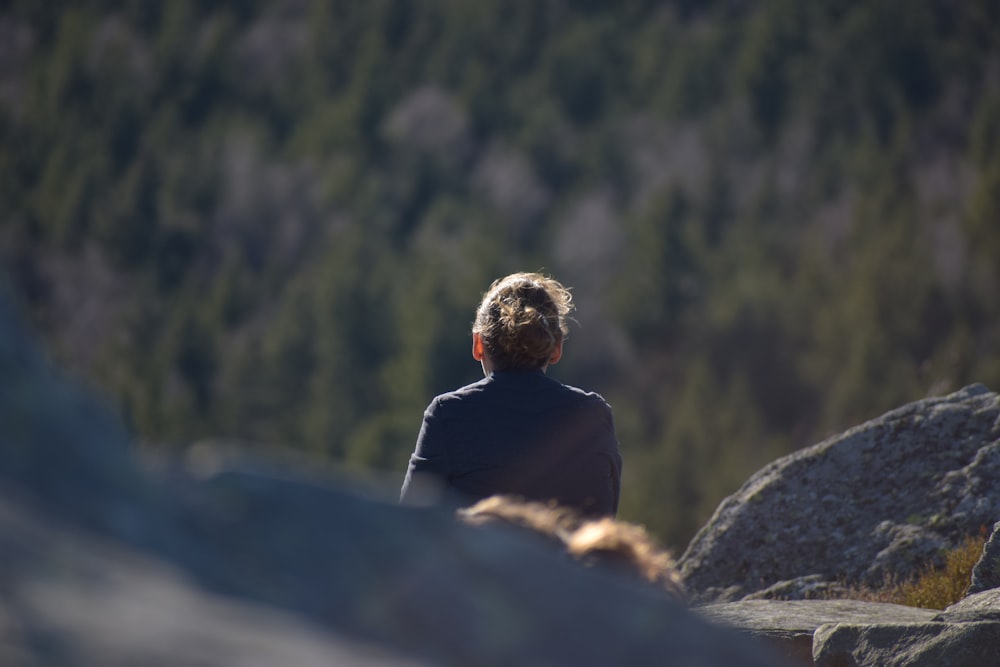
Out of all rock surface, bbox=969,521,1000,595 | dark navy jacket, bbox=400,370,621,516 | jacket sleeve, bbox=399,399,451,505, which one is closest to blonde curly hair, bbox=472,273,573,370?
dark navy jacket, bbox=400,370,621,516

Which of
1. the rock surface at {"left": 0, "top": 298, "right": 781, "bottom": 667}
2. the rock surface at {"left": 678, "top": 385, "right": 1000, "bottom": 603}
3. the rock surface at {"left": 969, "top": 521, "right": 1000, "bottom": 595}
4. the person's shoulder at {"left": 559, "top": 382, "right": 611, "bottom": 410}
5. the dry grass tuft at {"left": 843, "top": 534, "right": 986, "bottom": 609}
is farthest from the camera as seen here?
the rock surface at {"left": 678, "top": 385, "right": 1000, "bottom": 603}

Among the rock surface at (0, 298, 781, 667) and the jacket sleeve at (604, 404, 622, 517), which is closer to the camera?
the rock surface at (0, 298, 781, 667)

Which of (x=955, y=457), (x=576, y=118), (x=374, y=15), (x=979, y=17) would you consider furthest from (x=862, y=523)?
(x=374, y=15)

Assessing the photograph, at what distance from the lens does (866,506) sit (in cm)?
633

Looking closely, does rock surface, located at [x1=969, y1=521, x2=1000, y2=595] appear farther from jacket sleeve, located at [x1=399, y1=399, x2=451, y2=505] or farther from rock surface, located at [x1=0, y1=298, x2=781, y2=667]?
rock surface, located at [x1=0, y1=298, x2=781, y2=667]

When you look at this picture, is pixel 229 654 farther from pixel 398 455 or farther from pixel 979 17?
pixel 979 17

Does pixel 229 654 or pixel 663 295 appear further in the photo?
pixel 663 295

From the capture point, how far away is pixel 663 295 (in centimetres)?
4622

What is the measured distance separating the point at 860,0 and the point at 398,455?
25936 millimetres

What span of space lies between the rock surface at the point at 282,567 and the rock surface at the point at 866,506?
3996mm

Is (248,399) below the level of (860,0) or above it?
below

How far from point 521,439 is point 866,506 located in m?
2.51

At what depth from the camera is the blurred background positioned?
1603 inches

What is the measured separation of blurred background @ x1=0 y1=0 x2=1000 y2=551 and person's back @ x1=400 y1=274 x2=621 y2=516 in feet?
84.0
